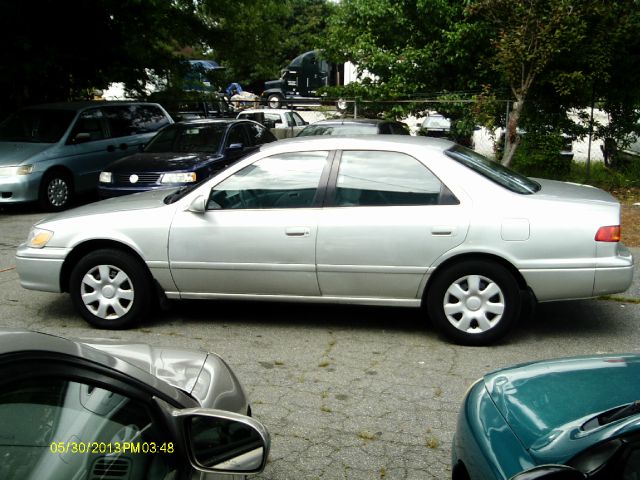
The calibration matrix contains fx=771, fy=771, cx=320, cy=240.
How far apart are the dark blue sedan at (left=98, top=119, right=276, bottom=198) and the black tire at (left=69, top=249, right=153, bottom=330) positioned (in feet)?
13.2

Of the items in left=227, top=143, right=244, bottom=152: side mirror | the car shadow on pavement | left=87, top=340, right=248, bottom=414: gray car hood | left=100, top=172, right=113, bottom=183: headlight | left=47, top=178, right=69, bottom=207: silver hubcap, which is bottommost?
the car shadow on pavement

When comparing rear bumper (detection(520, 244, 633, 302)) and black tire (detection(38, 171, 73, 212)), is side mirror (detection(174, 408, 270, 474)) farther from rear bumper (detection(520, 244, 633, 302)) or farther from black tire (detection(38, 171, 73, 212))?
black tire (detection(38, 171, 73, 212))

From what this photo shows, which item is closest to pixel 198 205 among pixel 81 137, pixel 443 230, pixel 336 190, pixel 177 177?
pixel 336 190

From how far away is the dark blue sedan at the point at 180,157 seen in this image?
10883 millimetres

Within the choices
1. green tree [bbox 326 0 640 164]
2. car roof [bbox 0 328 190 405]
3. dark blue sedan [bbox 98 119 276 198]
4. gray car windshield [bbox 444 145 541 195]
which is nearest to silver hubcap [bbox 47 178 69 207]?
dark blue sedan [bbox 98 119 276 198]

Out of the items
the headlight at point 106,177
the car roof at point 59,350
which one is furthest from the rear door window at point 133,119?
the car roof at point 59,350

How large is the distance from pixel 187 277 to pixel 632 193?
9.58m

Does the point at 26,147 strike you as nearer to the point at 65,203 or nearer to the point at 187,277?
the point at 65,203

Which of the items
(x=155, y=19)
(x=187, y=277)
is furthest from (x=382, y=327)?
(x=155, y=19)

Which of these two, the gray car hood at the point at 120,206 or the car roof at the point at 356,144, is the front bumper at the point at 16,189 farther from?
the car roof at the point at 356,144

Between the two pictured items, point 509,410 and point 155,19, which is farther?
point 155,19

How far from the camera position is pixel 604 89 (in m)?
13.9

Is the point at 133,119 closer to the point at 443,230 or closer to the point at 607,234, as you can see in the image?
the point at 443,230

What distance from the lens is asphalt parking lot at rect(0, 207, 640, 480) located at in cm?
436
